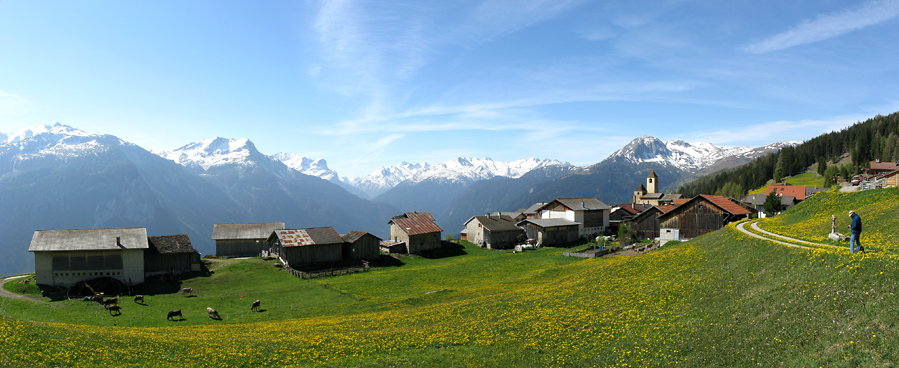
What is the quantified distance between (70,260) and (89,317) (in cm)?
2166

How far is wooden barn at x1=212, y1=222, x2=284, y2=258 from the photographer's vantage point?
7838 centimetres

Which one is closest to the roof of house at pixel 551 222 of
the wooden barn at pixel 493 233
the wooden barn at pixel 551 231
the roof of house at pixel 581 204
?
the wooden barn at pixel 551 231

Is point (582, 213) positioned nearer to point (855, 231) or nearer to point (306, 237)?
point (306, 237)

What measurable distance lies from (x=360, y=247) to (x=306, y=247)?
391 inches

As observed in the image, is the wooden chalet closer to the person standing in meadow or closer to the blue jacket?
the person standing in meadow

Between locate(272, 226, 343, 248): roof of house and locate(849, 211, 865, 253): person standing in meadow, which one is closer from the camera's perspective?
locate(849, 211, 865, 253): person standing in meadow

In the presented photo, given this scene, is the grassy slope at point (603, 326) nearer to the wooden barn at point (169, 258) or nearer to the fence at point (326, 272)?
the wooden barn at point (169, 258)

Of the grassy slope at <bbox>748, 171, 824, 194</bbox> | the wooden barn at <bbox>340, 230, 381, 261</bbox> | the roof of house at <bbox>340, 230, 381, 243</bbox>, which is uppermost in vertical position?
the grassy slope at <bbox>748, 171, 824, 194</bbox>

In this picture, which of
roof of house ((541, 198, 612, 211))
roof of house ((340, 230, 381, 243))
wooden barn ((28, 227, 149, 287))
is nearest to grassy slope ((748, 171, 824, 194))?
roof of house ((541, 198, 612, 211))

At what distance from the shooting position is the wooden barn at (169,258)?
60000 millimetres

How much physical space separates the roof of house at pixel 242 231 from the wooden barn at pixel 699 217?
75324 millimetres

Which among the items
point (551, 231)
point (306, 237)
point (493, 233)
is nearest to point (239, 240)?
point (306, 237)

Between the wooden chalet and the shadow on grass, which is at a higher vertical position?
the wooden chalet

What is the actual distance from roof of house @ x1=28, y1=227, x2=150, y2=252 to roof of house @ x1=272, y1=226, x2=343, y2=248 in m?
19.3
